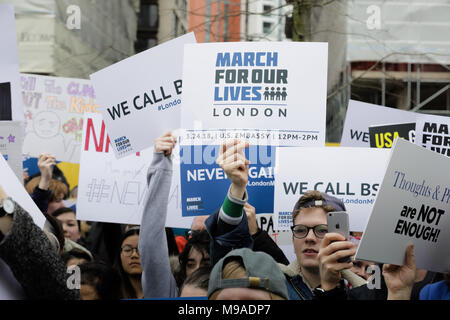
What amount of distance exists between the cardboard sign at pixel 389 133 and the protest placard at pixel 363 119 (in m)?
0.22

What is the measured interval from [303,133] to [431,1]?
148 cm

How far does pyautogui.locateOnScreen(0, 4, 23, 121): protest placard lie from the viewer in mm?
2895

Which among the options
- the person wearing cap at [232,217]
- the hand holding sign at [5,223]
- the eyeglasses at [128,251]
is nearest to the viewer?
the hand holding sign at [5,223]

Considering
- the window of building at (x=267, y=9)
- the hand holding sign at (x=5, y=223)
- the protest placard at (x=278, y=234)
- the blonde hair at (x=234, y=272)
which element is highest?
the window of building at (x=267, y=9)

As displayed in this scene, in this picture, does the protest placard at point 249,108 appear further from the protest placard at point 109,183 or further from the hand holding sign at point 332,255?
the protest placard at point 109,183

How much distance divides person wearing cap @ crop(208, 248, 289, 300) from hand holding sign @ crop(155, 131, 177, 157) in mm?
589

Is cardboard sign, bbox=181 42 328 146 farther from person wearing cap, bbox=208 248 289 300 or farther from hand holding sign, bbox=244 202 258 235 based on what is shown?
person wearing cap, bbox=208 248 289 300

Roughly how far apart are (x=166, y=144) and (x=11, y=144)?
0.67 metres

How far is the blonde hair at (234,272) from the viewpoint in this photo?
225 centimetres

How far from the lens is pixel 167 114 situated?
2.88 m

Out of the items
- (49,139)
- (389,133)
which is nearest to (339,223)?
(389,133)

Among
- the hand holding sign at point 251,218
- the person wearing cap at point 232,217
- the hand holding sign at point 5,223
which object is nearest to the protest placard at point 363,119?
the hand holding sign at point 251,218

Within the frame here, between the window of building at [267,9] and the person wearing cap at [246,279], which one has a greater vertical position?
the window of building at [267,9]

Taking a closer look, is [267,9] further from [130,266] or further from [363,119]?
[130,266]
